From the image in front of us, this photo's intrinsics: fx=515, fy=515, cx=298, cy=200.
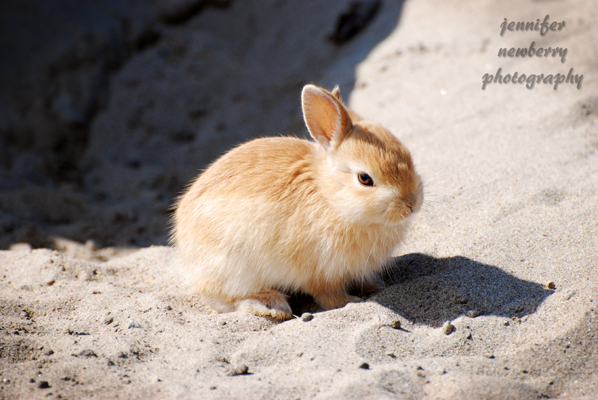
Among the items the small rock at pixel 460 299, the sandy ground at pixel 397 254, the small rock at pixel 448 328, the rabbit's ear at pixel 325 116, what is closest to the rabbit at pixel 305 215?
the rabbit's ear at pixel 325 116

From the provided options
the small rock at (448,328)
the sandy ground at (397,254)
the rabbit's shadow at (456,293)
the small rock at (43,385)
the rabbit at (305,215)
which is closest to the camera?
the small rock at (43,385)

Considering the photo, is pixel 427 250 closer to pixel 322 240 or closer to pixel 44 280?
pixel 322 240

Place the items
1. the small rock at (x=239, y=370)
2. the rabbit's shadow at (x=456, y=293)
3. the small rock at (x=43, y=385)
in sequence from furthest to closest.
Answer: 1. the rabbit's shadow at (x=456, y=293)
2. the small rock at (x=239, y=370)
3. the small rock at (x=43, y=385)

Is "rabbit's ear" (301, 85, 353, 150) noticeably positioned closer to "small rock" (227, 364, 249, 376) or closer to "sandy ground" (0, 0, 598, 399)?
"sandy ground" (0, 0, 598, 399)

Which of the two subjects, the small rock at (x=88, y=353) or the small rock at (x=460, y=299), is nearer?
the small rock at (x=88, y=353)

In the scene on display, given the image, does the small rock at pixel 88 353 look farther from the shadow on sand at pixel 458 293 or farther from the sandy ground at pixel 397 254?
the shadow on sand at pixel 458 293

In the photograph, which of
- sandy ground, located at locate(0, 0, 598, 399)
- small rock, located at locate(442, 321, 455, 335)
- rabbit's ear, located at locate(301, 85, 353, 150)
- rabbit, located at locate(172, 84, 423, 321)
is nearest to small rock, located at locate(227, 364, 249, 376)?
sandy ground, located at locate(0, 0, 598, 399)

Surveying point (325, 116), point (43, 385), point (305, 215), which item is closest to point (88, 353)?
point (43, 385)
